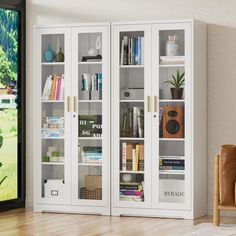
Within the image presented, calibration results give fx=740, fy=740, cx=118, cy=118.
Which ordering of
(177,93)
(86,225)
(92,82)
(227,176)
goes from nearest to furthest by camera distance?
(227,176), (86,225), (177,93), (92,82)

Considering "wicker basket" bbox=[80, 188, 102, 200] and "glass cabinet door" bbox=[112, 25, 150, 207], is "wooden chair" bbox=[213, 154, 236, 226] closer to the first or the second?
"glass cabinet door" bbox=[112, 25, 150, 207]

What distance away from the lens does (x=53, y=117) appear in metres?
7.93

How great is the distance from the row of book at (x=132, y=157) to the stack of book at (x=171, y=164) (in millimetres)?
215

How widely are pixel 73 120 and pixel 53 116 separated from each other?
245 mm

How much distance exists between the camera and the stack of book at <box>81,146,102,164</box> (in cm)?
779

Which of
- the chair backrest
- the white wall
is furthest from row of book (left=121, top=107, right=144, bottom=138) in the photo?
the chair backrest

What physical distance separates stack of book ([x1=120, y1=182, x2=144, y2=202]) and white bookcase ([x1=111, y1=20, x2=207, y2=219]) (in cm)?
1

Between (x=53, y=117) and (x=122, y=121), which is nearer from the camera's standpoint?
(x=122, y=121)

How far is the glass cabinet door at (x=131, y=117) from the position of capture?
760 cm

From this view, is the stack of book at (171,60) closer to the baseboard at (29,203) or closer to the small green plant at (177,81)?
the small green plant at (177,81)

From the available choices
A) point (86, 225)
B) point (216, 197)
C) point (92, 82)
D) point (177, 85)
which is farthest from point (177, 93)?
point (86, 225)

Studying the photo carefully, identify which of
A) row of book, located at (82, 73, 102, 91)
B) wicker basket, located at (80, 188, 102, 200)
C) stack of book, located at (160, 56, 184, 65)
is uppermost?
stack of book, located at (160, 56, 184, 65)

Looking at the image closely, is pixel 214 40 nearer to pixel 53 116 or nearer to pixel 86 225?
pixel 53 116

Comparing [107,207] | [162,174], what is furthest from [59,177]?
[162,174]
